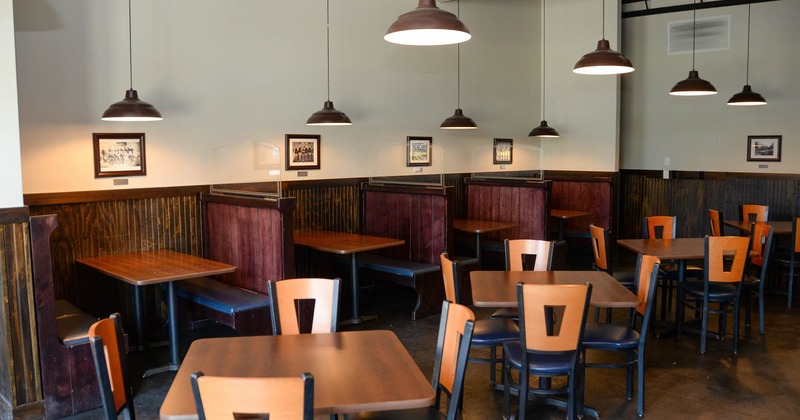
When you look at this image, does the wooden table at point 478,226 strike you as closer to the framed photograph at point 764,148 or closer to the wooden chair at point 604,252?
the wooden chair at point 604,252

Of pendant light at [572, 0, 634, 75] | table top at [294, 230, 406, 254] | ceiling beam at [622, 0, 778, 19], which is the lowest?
table top at [294, 230, 406, 254]

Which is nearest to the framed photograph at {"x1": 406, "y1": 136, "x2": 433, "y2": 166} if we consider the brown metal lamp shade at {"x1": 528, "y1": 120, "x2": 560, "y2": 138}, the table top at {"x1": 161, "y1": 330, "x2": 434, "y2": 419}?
the brown metal lamp shade at {"x1": 528, "y1": 120, "x2": 560, "y2": 138}

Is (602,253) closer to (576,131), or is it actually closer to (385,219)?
(385,219)

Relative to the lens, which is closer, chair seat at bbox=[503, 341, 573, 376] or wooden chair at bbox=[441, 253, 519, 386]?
chair seat at bbox=[503, 341, 573, 376]

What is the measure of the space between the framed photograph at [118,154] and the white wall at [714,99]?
7.47 metres

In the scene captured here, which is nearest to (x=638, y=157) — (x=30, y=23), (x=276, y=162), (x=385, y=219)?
(x=385, y=219)

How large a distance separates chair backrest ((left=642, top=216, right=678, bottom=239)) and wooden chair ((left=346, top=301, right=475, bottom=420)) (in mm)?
4539

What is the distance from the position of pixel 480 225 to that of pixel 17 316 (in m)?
4.86

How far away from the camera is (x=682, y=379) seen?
15.6ft

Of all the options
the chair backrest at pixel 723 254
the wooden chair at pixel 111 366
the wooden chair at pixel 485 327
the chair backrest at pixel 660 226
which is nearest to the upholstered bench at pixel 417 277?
the wooden chair at pixel 485 327

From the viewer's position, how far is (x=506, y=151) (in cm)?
977

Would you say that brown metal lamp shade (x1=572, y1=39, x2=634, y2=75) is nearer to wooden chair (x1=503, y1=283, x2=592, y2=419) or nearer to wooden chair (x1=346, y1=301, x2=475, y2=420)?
wooden chair (x1=503, y1=283, x2=592, y2=419)

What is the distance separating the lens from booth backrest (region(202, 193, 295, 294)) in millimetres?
5266

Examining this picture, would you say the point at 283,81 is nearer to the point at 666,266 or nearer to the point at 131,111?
the point at 131,111
